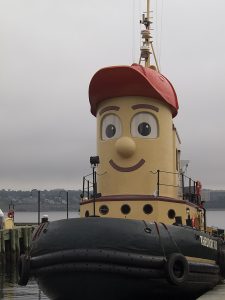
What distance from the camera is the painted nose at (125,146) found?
54.4 ft

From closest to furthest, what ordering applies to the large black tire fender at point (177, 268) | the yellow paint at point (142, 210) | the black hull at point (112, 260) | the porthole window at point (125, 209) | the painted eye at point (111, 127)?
the black hull at point (112, 260), the large black tire fender at point (177, 268), the yellow paint at point (142, 210), the porthole window at point (125, 209), the painted eye at point (111, 127)

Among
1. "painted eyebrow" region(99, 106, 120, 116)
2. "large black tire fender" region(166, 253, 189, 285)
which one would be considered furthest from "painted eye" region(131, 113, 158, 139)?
"large black tire fender" region(166, 253, 189, 285)

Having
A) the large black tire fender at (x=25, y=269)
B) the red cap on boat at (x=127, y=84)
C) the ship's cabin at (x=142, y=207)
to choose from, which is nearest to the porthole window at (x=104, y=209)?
the ship's cabin at (x=142, y=207)

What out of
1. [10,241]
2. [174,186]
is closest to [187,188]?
[174,186]

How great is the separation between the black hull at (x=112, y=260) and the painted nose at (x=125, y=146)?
311cm

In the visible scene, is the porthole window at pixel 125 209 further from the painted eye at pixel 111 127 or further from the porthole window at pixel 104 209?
the painted eye at pixel 111 127

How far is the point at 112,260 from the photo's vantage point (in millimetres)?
13164

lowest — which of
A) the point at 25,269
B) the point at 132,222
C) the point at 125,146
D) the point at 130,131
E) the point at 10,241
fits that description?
the point at 10,241

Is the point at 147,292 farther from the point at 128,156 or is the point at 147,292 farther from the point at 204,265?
the point at 128,156

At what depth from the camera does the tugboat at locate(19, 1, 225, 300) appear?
1336cm

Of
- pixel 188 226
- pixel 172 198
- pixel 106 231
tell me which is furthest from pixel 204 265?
pixel 106 231

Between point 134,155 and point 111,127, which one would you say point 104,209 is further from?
point 111,127

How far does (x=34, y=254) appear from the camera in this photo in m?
14.5

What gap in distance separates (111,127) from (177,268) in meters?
4.95
